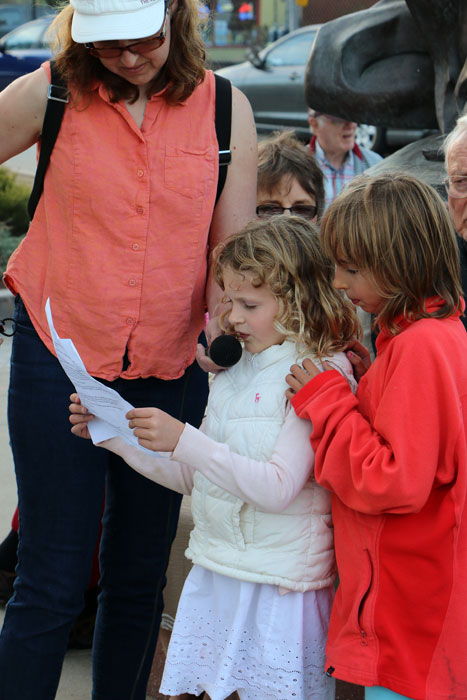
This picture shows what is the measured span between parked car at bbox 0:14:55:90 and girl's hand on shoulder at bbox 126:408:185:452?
11.5 meters

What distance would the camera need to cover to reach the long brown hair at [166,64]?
84.0 inches

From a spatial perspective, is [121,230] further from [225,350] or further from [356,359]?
[356,359]

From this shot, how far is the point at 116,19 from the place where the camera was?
1.98 metres

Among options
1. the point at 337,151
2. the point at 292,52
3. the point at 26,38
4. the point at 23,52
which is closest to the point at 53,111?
the point at 337,151

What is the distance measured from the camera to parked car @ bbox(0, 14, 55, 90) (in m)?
12.8

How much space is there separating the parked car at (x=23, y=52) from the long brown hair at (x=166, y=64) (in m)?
10.9

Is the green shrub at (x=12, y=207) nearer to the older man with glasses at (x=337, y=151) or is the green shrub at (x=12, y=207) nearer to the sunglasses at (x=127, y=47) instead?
the older man with glasses at (x=337, y=151)

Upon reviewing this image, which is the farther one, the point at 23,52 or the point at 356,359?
the point at 23,52

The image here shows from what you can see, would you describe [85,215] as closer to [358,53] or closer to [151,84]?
[151,84]

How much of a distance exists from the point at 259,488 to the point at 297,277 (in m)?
0.47

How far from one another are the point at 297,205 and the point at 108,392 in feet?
4.22

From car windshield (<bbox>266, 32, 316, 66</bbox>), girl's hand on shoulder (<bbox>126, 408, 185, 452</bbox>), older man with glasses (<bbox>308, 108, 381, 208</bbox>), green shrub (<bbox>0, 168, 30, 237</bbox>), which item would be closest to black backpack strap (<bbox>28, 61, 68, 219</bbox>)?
girl's hand on shoulder (<bbox>126, 408, 185, 452</bbox>)

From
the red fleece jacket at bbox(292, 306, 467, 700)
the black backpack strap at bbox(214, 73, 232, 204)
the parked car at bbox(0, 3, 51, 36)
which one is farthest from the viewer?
the parked car at bbox(0, 3, 51, 36)

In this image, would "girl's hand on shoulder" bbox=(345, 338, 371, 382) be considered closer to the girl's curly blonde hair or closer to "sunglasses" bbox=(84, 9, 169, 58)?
the girl's curly blonde hair
